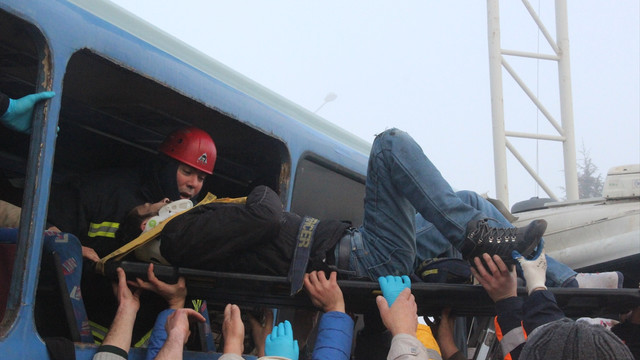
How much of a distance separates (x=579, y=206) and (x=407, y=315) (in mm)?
3868

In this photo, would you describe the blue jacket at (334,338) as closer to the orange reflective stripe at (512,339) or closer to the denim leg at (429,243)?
the orange reflective stripe at (512,339)

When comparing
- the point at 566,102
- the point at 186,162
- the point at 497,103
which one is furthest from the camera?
the point at 566,102

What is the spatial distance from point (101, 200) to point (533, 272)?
2.06 metres

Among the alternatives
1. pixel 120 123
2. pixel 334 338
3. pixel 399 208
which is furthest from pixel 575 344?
pixel 120 123

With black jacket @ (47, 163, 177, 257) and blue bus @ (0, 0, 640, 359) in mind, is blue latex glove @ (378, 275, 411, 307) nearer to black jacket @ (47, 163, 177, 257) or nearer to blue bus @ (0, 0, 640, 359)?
blue bus @ (0, 0, 640, 359)

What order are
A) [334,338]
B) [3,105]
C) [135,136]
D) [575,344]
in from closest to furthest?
[575,344], [3,105], [334,338], [135,136]

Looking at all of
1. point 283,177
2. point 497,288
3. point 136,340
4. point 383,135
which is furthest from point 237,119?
point 497,288

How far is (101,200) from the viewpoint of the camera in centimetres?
384

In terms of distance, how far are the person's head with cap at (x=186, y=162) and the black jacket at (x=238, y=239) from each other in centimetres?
56

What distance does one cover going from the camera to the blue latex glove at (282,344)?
3.06 m

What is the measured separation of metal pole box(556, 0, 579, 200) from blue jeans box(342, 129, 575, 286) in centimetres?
494

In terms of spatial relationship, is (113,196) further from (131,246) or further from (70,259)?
A: (70,259)

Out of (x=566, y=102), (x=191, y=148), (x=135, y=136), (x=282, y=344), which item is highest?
(x=566, y=102)

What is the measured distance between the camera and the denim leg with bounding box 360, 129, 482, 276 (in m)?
3.52
